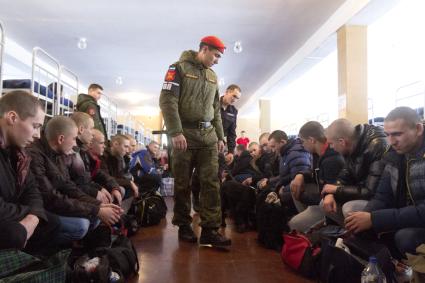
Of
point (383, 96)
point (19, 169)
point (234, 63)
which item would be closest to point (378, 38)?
point (383, 96)

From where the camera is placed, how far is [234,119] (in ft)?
13.0

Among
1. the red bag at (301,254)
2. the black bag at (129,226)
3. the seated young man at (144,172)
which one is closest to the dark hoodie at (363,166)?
the red bag at (301,254)

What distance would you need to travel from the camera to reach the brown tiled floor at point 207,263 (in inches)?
74.8

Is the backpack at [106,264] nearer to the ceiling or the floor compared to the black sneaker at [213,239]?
nearer to the ceiling

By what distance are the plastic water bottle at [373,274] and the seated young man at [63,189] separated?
4.05ft

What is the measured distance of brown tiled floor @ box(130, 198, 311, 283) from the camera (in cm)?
190

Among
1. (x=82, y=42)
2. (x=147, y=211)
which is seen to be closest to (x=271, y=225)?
(x=147, y=211)

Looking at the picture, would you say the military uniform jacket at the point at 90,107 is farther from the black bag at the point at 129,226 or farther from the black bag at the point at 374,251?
the black bag at the point at 374,251

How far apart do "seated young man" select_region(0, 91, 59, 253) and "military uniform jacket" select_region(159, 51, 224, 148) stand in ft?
3.59

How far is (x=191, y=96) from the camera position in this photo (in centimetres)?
259

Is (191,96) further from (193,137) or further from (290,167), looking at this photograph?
(290,167)

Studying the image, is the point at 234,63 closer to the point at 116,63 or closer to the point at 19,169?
the point at 116,63

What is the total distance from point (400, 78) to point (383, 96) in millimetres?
381

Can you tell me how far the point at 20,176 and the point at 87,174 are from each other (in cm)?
89
